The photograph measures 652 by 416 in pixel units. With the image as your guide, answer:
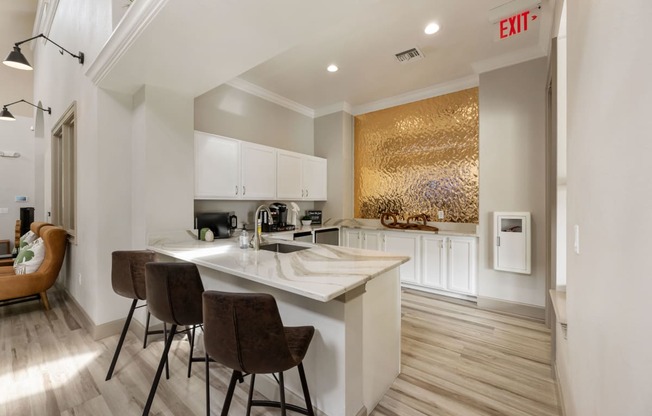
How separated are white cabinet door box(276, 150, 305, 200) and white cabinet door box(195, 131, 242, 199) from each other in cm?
74

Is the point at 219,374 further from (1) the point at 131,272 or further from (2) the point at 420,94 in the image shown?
(2) the point at 420,94

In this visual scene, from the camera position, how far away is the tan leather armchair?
300 centimetres

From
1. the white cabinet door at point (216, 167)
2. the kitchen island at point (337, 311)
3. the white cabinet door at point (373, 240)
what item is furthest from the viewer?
the white cabinet door at point (373, 240)

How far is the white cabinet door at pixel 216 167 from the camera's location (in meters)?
3.11

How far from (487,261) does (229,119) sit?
3.93 m

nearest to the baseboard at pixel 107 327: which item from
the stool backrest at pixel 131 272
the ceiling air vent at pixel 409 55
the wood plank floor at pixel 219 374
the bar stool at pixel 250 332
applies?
the wood plank floor at pixel 219 374

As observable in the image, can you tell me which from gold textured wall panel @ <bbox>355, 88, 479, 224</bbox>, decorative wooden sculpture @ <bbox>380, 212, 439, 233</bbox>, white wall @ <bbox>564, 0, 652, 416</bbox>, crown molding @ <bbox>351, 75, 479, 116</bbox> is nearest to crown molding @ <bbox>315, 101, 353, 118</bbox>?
crown molding @ <bbox>351, 75, 479, 116</bbox>

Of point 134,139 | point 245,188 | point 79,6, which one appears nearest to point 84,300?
point 134,139

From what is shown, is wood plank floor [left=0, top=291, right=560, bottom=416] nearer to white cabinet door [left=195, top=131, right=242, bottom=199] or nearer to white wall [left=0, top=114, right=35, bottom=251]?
white cabinet door [left=195, top=131, right=242, bottom=199]

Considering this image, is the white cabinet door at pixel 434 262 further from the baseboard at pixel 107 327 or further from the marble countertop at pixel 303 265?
the baseboard at pixel 107 327

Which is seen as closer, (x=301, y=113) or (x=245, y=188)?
(x=245, y=188)

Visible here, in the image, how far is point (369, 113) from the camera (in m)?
4.88

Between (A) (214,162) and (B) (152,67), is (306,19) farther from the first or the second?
(A) (214,162)

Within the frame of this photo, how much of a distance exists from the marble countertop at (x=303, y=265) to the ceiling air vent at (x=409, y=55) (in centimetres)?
245
